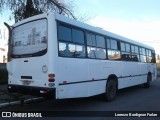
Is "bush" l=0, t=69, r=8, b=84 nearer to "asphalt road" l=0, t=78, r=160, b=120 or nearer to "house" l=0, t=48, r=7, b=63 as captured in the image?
"asphalt road" l=0, t=78, r=160, b=120

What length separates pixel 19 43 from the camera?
9.40 m

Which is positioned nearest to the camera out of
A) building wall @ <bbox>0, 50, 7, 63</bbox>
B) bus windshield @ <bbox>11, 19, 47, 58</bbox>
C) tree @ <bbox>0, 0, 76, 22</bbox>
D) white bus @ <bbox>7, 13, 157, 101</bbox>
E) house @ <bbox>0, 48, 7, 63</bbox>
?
white bus @ <bbox>7, 13, 157, 101</bbox>

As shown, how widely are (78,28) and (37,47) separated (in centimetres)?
160

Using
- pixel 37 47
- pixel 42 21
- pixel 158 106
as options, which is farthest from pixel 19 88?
pixel 158 106

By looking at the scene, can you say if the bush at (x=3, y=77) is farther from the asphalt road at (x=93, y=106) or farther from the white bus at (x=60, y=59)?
the white bus at (x=60, y=59)

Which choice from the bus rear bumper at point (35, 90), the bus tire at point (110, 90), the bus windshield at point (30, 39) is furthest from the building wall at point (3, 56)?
the bus rear bumper at point (35, 90)

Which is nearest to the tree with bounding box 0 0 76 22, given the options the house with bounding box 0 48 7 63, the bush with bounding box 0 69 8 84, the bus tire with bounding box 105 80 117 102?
the bush with bounding box 0 69 8 84

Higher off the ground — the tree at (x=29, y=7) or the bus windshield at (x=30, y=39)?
the tree at (x=29, y=7)

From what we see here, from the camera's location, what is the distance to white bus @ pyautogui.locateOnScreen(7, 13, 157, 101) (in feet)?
26.9

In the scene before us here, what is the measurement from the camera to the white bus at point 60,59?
323 inches

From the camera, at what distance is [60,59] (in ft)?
27.2

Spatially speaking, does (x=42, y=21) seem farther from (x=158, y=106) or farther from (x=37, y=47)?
(x=158, y=106)

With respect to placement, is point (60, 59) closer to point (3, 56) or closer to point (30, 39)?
point (30, 39)

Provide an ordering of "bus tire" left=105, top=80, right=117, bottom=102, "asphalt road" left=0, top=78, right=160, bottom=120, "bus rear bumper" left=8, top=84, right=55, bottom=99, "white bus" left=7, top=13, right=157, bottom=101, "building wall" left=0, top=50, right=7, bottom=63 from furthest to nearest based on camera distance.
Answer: "building wall" left=0, top=50, right=7, bottom=63
"bus tire" left=105, top=80, right=117, bottom=102
"asphalt road" left=0, top=78, right=160, bottom=120
"white bus" left=7, top=13, right=157, bottom=101
"bus rear bumper" left=8, top=84, right=55, bottom=99
